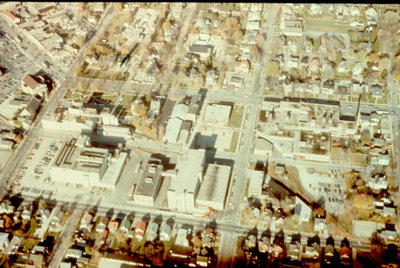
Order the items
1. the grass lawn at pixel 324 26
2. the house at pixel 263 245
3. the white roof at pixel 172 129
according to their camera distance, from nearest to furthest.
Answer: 1. the house at pixel 263 245
2. the white roof at pixel 172 129
3. the grass lawn at pixel 324 26

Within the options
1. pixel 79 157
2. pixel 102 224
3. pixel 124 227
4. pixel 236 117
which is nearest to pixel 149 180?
pixel 124 227

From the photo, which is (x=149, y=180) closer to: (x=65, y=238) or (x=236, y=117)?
(x=65, y=238)

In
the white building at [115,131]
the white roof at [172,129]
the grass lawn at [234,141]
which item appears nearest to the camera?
the grass lawn at [234,141]

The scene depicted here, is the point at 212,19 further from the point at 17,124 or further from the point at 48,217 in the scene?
the point at 48,217

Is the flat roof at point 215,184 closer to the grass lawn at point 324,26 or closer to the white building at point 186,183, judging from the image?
the white building at point 186,183

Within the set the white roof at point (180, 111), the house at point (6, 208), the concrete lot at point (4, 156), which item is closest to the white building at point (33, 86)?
the concrete lot at point (4, 156)


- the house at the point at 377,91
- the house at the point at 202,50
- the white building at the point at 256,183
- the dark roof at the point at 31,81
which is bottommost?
the white building at the point at 256,183
